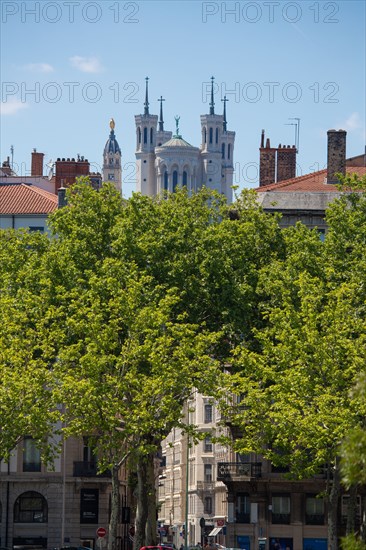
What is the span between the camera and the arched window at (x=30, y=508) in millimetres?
92812

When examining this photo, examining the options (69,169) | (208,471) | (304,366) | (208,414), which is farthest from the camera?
(208,471)

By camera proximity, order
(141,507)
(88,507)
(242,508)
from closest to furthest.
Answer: (141,507) < (88,507) < (242,508)

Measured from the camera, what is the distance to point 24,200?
120 metres

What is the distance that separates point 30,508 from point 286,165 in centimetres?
3576

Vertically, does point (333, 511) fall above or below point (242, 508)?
below

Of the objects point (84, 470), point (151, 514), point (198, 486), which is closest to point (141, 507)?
point (151, 514)

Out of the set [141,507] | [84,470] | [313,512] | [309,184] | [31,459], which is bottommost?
[141,507]

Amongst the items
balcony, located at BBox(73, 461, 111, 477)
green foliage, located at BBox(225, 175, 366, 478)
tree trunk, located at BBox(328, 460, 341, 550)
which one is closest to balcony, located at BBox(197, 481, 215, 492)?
balcony, located at BBox(73, 461, 111, 477)

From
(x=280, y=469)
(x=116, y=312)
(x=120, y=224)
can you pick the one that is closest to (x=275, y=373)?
(x=116, y=312)

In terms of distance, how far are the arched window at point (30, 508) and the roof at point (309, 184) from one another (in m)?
24.6

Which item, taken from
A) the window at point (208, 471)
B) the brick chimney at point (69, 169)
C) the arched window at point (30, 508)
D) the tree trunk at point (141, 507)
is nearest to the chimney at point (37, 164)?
the brick chimney at point (69, 169)

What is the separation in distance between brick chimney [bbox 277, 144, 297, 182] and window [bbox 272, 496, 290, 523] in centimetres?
2998

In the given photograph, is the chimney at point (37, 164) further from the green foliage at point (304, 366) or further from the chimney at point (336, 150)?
the green foliage at point (304, 366)

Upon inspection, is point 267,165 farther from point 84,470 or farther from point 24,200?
point 84,470
